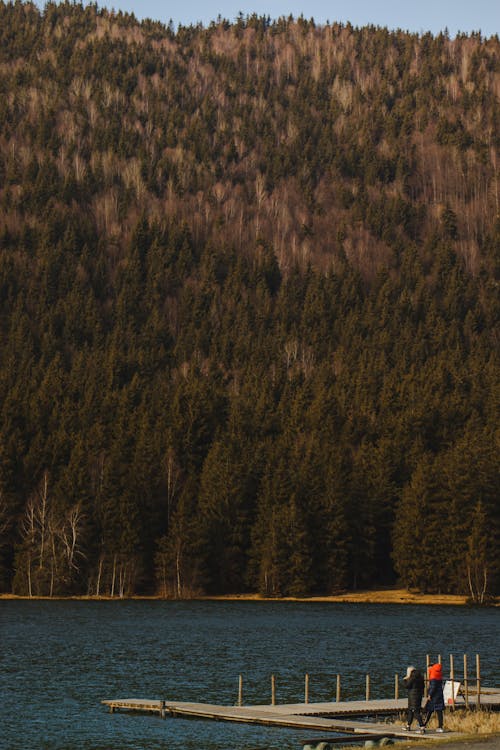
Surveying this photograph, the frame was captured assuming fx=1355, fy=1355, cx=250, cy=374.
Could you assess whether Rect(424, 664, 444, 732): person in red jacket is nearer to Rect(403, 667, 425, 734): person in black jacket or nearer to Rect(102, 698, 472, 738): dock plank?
Rect(403, 667, 425, 734): person in black jacket

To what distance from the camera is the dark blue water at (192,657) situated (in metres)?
61.4

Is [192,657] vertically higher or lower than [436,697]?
higher

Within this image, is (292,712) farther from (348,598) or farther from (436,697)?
(348,598)

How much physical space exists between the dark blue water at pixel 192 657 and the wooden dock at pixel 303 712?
34.7 inches

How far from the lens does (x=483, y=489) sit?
162625 mm

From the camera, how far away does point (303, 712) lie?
209 ft

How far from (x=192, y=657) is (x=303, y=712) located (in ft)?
107

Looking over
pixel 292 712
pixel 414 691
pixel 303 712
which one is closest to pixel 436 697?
pixel 414 691

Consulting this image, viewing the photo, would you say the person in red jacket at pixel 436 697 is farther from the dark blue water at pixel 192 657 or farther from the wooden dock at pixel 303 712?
the dark blue water at pixel 192 657

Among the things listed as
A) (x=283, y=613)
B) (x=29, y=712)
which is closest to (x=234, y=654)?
(x=29, y=712)

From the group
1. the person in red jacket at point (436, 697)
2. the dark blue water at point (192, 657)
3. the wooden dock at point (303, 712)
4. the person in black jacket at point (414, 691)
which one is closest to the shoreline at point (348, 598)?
the dark blue water at point (192, 657)

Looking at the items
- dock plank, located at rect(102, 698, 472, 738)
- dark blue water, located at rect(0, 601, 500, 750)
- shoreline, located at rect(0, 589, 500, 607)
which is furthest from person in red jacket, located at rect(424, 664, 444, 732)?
shoreline, located at rect(0, 589, 500, 607)

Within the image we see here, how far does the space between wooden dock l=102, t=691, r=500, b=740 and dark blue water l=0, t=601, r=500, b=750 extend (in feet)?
2.89

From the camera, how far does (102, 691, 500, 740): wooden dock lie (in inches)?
2352
